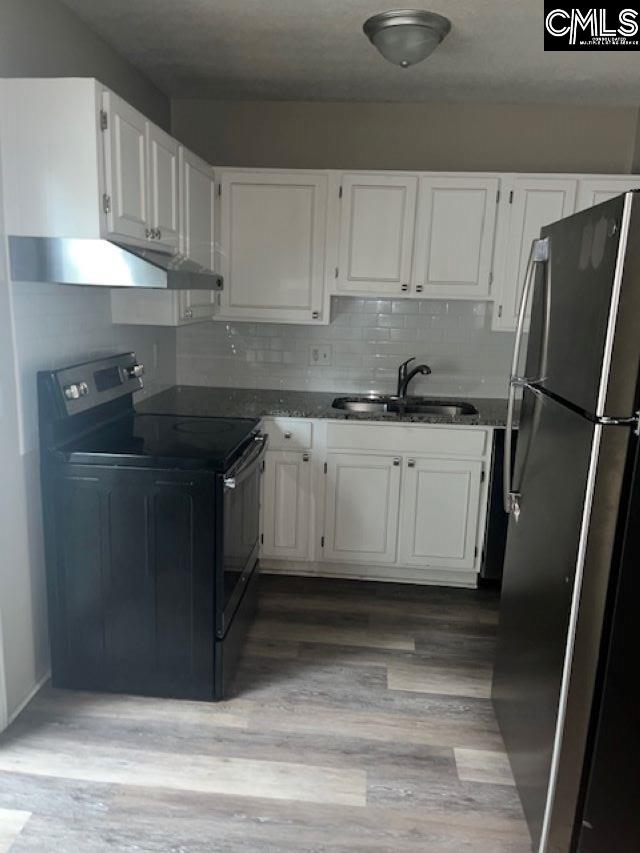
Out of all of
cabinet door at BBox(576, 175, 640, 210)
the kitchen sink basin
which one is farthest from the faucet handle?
cabinet door at BBox(576, 175, 640, 210)

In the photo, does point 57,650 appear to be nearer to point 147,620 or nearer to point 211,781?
point 147,620

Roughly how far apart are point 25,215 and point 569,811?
7.59ft

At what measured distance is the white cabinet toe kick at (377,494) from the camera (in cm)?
320

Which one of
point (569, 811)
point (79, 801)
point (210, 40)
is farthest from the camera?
point (210, 40)

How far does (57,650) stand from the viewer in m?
2.40

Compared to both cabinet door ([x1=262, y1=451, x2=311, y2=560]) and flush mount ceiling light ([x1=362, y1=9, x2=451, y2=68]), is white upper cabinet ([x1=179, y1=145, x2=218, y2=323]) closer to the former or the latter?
cabinet door ([x1=262, y1=451, x2=311, y2=560])

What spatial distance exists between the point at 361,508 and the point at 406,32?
82.1 inches

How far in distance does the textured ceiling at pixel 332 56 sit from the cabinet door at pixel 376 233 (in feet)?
1.61

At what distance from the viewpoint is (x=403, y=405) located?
12.0 feet

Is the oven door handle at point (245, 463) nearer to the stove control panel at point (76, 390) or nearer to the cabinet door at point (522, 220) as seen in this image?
the stove control panel at point (76, 390)

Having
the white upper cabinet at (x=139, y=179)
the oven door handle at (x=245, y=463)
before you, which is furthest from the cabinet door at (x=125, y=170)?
the oven door handle at (x=245, y=463)

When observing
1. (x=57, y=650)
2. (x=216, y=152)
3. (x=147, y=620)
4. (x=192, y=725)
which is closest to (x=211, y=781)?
(x=192, y=725)

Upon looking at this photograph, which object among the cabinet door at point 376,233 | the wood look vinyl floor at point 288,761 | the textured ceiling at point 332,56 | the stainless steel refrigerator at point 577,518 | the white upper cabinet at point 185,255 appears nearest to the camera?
the stainless steel refrigerator at point 577,518

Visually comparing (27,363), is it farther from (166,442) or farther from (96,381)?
(166,442)
